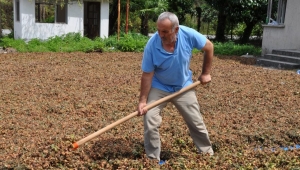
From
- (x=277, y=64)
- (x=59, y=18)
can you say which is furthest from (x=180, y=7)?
(x=277, y=64)

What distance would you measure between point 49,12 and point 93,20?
244cm

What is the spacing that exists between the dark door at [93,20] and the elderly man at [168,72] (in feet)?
51.9

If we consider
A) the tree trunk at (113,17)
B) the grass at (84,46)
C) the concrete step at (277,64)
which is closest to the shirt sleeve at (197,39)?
the concrete step at (277,64)

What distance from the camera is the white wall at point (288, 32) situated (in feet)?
42.2

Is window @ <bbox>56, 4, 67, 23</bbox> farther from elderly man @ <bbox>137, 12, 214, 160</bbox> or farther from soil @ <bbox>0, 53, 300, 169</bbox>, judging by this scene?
elderly man @ <bbox>137, 12, 214, 160</bbox>

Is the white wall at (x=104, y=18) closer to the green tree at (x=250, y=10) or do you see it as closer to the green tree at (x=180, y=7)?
the green tree at (x=180, y=7)

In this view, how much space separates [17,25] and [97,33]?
13.5ft

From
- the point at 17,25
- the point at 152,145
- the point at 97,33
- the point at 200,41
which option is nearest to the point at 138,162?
the point at 152,145

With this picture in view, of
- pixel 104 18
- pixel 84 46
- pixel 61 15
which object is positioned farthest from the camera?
pixel 104 18

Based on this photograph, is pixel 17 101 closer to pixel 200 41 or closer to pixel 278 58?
pixel 200 41

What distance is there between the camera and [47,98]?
679cm

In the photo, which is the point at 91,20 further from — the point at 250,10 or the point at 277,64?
the point at 277,64

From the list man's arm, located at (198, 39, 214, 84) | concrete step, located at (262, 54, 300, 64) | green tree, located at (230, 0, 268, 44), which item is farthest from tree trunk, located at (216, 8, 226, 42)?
man's arm, located at (198, 39, 214, 84)

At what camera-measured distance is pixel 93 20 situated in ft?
63.4
